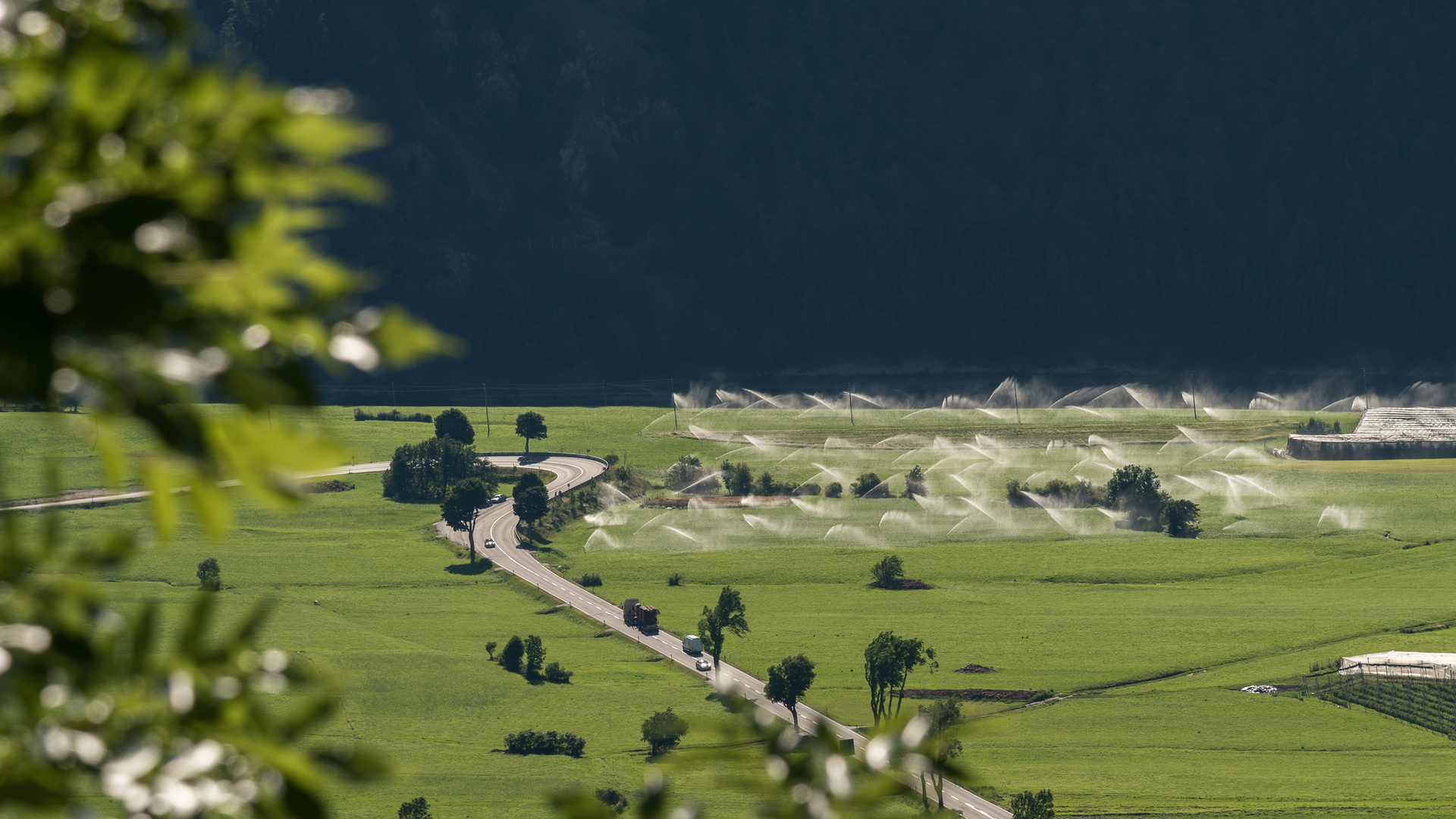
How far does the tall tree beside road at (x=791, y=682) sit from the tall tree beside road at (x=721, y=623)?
45.7ft

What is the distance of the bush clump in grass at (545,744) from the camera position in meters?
102

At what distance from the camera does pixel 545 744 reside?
338ft

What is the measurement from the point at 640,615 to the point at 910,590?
30898 mm

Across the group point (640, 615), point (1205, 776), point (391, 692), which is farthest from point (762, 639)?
point (1205, 776)

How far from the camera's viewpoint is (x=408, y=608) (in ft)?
466

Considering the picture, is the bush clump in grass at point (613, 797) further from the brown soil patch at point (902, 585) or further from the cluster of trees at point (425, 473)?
the cluster of trees at point (425, 473)

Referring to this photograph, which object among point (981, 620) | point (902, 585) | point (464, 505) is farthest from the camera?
point (464, 505)

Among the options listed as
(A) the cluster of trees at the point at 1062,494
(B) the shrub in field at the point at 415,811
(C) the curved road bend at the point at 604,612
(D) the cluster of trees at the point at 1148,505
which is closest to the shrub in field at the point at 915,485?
(A) the cluster of trees at the point at 1062,494

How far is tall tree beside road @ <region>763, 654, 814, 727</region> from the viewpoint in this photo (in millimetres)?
106188

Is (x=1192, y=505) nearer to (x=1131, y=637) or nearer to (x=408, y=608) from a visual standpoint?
(x=1131, y=637)

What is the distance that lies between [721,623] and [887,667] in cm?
2189

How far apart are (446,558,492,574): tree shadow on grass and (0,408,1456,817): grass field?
7.73 ft

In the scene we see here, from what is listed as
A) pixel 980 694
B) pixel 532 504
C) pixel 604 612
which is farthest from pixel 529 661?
pixel 532 504

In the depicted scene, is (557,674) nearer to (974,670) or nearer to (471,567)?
(974,670)
